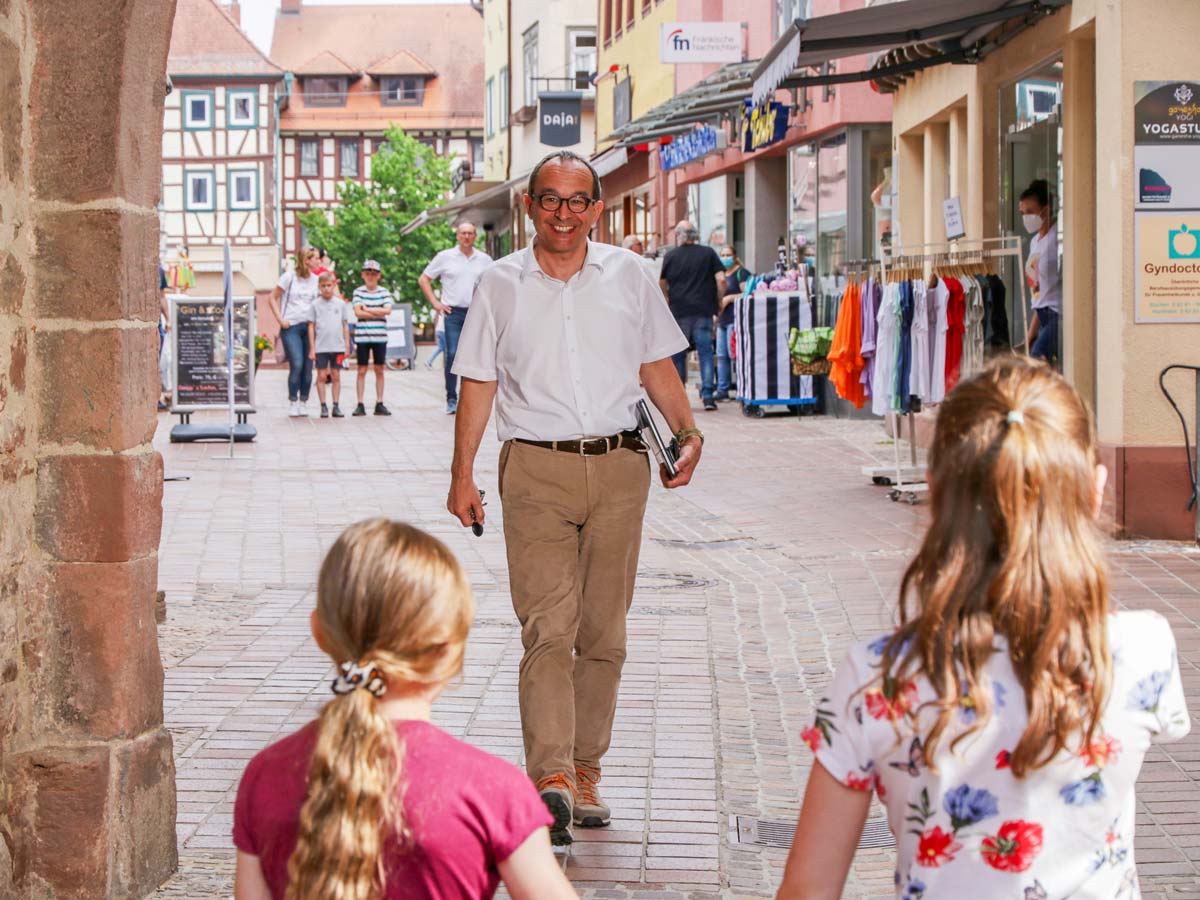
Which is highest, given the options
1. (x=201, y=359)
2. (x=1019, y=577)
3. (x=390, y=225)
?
(x=390, y=225)

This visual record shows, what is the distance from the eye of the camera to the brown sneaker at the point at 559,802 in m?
4.68

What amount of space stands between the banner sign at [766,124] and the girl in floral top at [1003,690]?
1957 centimetres

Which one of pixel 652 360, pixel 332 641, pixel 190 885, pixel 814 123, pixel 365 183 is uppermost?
pixel 365 183

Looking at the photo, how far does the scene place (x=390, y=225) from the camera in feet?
233

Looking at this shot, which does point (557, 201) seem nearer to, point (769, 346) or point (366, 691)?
point (366, 691)

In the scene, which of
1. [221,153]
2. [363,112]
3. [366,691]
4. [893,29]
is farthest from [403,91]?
[366,691]

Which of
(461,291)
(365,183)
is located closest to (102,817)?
(461,291)

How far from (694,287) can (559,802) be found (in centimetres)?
1573

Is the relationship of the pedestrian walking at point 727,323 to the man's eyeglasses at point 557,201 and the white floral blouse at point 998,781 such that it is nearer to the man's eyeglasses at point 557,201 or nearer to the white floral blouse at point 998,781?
the man's eyeglasses at point 557,201

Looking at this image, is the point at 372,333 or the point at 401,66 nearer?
the point at 372,333

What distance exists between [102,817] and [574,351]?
1.63 m

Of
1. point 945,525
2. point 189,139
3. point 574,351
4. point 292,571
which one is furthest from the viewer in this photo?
point 189,139

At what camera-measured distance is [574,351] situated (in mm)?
4973

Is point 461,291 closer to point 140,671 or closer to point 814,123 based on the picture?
point 814,123
